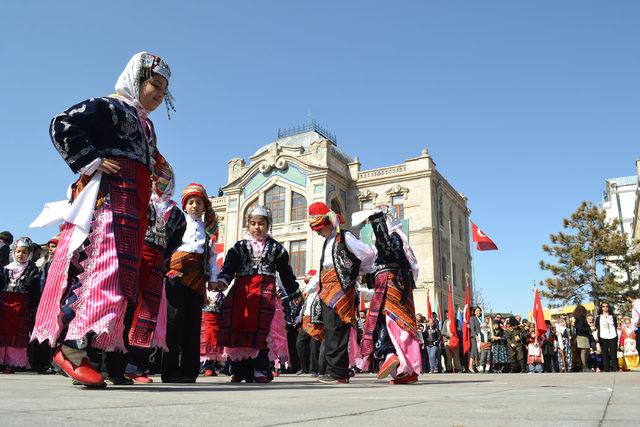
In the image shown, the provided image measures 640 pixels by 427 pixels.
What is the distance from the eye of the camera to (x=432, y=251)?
31859 millimetres

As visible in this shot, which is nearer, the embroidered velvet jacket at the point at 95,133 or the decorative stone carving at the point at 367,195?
the embroidered velvet jacket at the point at 95,133

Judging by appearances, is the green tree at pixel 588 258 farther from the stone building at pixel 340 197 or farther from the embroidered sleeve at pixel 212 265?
the embroidered sleeve at pixel 212 265

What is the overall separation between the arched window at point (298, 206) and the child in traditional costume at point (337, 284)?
27.1m

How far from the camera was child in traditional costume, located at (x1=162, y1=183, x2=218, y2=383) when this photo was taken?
5098mm

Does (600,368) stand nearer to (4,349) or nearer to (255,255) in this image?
(255,255)

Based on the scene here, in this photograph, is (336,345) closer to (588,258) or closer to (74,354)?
(74,354)

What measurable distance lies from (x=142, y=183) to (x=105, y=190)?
262 mm

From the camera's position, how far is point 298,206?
3378 cm

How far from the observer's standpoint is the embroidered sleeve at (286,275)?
591 centimetres

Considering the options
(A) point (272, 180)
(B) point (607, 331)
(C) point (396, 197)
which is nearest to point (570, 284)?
(C) point (396, 197)

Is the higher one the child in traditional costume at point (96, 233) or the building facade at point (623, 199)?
the building facade at point (623, 199)

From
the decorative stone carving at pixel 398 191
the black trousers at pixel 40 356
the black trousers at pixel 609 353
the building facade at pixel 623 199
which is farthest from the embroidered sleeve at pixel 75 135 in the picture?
the building facade at pixel 623 199

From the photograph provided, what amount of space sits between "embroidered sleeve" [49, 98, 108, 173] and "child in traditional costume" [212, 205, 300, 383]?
2253 mm

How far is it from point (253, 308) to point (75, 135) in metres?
2.74
